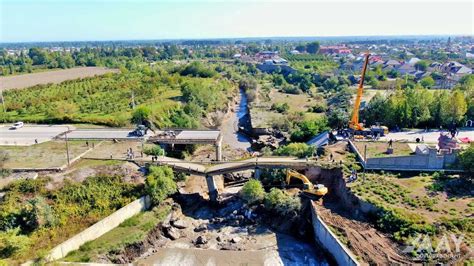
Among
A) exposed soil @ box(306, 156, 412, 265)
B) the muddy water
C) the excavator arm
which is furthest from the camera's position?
the excavator arm

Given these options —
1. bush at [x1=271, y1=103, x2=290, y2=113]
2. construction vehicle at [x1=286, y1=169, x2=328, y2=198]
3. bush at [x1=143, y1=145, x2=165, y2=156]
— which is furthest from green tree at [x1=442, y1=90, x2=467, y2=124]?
bush at [x1=143, y1=145, x2=165, y2=156]

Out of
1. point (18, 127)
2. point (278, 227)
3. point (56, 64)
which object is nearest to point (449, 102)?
point (278, 227)

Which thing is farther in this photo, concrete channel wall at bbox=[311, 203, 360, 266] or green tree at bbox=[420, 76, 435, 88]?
green tree at bbox=[420, 76, 435, 88]

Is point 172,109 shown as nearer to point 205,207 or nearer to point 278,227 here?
point 205,207

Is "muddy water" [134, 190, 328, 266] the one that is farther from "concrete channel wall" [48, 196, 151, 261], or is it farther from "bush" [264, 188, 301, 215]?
"concrete channel wall" [48, 196, 151, 261]

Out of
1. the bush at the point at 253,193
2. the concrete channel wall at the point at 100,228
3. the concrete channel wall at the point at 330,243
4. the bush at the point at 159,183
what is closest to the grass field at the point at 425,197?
the concrete channel wall at the point at 330,243

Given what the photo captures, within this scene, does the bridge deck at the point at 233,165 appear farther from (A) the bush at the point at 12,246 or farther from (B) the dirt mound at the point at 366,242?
(A) the bush at the point at 12,246

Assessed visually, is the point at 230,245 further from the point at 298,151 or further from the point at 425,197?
the point at 425,197
